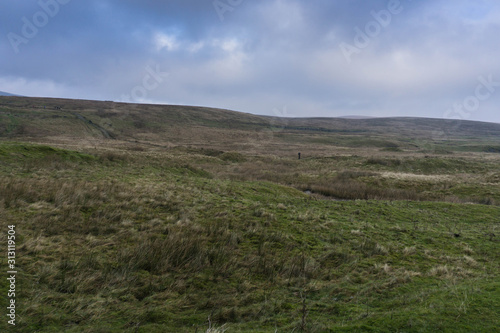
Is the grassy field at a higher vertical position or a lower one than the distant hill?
lower

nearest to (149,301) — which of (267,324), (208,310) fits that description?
(208,310)

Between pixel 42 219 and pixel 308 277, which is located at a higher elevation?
pixel 42 219

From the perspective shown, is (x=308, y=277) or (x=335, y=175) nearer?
(x=308, y=277)

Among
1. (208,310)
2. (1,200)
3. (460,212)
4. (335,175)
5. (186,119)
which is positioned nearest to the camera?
(208,310)

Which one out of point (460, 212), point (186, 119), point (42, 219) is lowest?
point (460, 212)

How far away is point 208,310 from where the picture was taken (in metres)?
5.33

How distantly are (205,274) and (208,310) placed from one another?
139cm

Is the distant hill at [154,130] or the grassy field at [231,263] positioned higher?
the distant hill at [154,130]

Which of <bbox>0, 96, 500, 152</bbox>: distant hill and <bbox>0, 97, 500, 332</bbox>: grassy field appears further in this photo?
<bbox>0, 96, 500, 152</bbox>: distant hill

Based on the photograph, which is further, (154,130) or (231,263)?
(154,130)

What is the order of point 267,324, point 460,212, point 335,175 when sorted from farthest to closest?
point 335,175 < point 460,212 < point 267,324

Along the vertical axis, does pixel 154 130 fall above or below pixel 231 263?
above

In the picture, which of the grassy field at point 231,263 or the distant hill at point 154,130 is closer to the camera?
the grassy field at point 231,263

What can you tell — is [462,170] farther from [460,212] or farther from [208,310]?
[208,310]
